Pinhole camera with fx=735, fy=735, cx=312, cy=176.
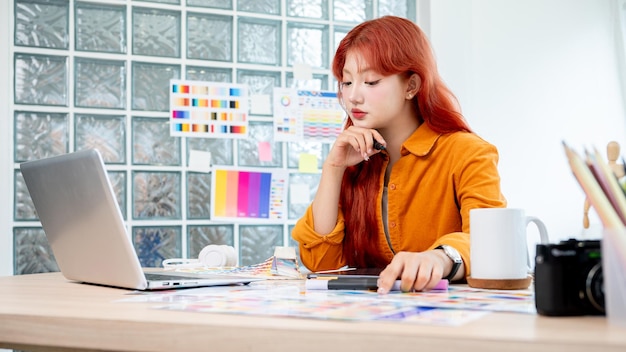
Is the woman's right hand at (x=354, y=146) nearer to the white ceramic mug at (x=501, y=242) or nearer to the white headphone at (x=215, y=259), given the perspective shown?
the white headphone at (x=215, y=259)

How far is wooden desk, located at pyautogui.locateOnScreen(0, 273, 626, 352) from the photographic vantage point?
25.0 inches

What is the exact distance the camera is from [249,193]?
3.12 meters

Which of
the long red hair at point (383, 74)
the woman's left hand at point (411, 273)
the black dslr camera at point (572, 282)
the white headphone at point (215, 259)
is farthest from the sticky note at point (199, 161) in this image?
the black dslr camera at point (572, 282)

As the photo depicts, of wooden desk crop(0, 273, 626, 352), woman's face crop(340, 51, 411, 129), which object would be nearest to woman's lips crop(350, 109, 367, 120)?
woman's face crop(340, 51, 411, 129)

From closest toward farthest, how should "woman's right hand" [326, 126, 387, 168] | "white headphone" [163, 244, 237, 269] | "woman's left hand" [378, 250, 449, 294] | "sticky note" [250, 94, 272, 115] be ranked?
"woman's left hand" [378, 250, 449, 294] → "woman's right hand" [326, 126, 387, 168] → "white headphone" [163, 244, 237, 269] → "sticky note" [250, 94, 272, 115]

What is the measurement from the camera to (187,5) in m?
3.11

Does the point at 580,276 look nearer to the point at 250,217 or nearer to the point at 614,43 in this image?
the point at 250,217

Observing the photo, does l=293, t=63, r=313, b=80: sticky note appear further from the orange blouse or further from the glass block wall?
the orange blouse

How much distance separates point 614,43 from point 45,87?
2623 millimetres

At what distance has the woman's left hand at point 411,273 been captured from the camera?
1065mm

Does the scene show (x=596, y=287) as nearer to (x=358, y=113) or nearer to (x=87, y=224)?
(x=87, y=224)

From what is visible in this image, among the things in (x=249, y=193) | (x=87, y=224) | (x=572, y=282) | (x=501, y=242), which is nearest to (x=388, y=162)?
(x=501, y=242)

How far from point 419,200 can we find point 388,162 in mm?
135

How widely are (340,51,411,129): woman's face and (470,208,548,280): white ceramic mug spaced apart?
0.64 metres
